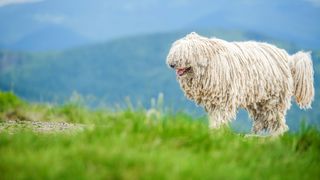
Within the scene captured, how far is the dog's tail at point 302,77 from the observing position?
11.5 meters

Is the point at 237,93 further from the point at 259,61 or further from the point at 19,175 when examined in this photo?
the point at 19,175

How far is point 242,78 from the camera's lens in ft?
34.4

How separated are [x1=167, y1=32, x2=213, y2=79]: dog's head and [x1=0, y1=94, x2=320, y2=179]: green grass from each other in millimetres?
2134

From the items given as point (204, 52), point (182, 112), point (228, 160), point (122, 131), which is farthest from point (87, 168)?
point (204, 52)

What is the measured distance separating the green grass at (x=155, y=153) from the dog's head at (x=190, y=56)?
84.0 inches

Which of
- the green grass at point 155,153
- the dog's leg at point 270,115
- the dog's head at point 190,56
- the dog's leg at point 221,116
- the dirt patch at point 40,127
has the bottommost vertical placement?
the dog's leg at point 270,115

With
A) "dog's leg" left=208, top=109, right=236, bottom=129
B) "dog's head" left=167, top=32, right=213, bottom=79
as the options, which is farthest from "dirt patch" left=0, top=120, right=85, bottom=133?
"dog's leg" left=208, top=109, right=236, bottom=129

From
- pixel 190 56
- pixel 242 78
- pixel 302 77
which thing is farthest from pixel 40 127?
pixel 302 77

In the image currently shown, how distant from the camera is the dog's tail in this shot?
11.5m

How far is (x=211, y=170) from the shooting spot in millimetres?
5934

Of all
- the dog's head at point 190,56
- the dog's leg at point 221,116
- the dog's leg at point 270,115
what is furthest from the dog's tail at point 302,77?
the dog's head at point 190,56

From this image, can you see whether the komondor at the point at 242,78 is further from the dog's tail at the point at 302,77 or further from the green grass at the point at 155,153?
the green grass at the point at 155,153

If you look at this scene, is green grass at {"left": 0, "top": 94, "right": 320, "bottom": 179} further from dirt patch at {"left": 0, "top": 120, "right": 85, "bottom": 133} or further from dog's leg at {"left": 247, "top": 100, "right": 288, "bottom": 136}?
dog's leg at {"left": 247, "top": 100, "right": 288, "bottom": 136}

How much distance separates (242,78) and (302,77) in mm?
1492
